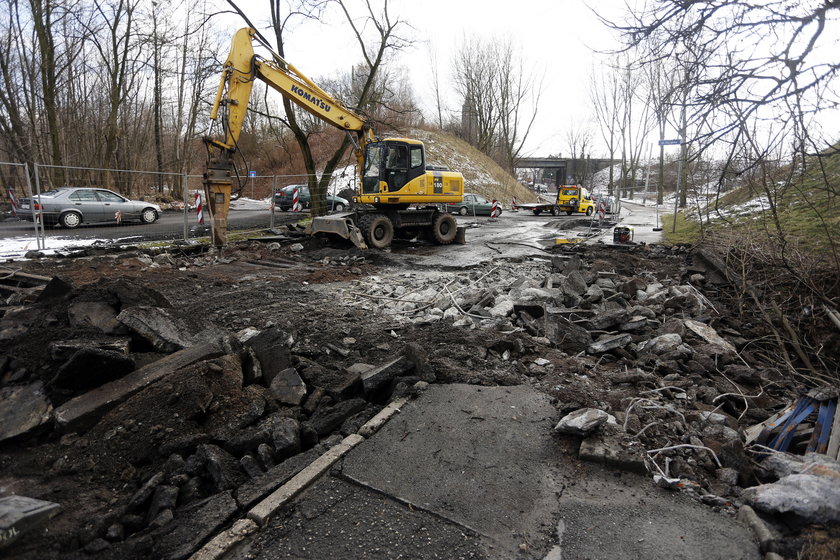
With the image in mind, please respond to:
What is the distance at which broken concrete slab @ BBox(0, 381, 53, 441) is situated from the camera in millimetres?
3551

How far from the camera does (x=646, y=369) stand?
5.17m

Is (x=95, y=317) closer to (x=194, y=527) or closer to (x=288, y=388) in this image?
(x=288, y=388)

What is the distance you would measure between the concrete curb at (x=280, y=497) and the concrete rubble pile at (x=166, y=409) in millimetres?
97

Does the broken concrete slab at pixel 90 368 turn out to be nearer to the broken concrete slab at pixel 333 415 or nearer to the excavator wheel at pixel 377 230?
the broken concrete slab at pixel 333 415

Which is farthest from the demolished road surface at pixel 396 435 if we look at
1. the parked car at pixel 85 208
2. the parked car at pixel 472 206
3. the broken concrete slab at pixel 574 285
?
the parked car at pixel 472 206

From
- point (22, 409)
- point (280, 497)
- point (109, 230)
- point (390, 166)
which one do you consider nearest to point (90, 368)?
point (22, 409)

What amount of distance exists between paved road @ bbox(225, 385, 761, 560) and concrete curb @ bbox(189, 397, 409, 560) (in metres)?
0.06

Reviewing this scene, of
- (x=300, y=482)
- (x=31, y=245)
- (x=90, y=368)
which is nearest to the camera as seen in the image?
(x=300, y=482)

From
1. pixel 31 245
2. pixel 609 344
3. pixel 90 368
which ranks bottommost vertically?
pixel 609 344

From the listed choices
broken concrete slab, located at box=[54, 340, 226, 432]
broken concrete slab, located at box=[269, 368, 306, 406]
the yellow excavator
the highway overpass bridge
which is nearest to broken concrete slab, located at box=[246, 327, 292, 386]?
broken concrete slab, located at box=[269, 368, 306, 406]

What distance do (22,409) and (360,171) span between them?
430 inches

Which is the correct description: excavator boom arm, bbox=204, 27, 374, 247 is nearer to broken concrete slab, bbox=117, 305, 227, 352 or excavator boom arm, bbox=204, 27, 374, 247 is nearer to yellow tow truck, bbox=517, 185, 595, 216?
broken concrete slab, bbox=117, 305, 227, 352

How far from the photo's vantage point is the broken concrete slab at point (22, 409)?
355 cm

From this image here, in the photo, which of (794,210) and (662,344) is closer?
(662,344)
